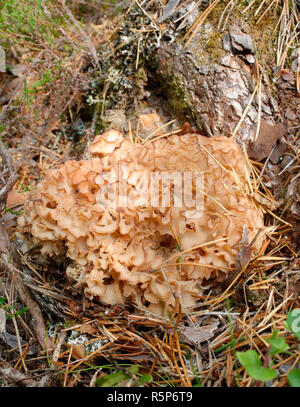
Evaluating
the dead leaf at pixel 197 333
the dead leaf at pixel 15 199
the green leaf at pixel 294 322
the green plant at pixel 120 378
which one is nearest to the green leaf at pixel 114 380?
the green plant at pixel 120 378

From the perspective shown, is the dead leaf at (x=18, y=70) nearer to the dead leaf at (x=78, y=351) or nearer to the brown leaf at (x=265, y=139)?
the brown leaf at (x=265, y=139)

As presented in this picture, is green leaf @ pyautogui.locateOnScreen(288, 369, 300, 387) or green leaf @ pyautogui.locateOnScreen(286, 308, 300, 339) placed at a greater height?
green leaf @ pyautogui.locateOnScreen(286, 308, 300, 339)

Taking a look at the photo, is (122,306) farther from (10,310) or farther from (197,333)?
(10,310)

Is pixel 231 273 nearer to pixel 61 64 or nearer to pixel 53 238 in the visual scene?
pixel 53 238

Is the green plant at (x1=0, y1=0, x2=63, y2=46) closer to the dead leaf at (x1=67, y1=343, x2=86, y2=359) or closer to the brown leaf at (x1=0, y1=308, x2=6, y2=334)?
the brown leaf at (x1=0, y1=308, x2=6, y2=334)

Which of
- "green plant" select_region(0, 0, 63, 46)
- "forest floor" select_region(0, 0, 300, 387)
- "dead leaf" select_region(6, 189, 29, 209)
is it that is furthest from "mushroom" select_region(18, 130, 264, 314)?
"green plant" select_region(0, 0, 63, 46)

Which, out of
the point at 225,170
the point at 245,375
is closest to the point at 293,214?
the point at 225,170

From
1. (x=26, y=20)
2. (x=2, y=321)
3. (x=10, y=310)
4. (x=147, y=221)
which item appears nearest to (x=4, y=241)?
(x=10, y=310)
